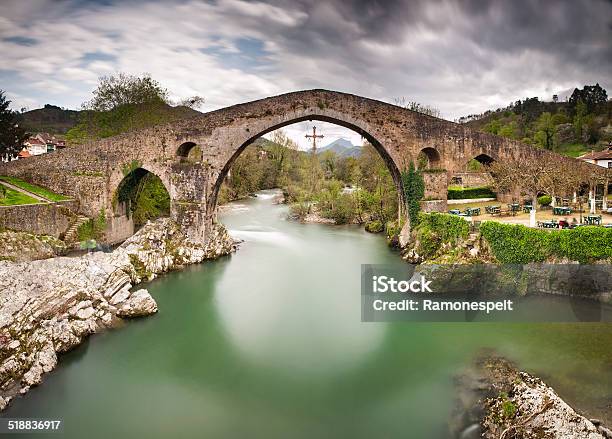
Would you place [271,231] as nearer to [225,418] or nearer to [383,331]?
[383,331]

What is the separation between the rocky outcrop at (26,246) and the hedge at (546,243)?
15.6 meters

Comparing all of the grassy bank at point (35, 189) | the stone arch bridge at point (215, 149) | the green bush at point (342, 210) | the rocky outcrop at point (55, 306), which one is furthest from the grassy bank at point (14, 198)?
the green bush at point (342, 210)

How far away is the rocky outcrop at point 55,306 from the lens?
320 inches

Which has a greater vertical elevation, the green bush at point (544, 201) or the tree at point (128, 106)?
the tree at point (128, 106)

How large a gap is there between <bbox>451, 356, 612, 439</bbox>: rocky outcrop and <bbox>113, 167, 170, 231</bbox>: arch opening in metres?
16.3

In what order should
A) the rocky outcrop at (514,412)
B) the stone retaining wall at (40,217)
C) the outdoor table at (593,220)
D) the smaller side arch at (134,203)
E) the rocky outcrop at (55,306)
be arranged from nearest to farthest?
the rocky outcrop at (514,412), the rocky outcrop at (55,306), the outdoor table at (593,220), the stone retaining wall at (40,217), the smaller side arch at (134,203)

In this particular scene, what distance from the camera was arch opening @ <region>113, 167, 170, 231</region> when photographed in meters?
19.2

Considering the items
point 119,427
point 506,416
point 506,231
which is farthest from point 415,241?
point 119,427

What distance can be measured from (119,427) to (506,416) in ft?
21.1

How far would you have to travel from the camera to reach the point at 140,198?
22.6 metres

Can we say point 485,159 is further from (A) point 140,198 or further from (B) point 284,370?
(A) point 140,198

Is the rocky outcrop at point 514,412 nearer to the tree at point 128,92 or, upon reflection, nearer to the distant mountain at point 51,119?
the tree at point 128,92

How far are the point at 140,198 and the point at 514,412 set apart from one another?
67.6 ft

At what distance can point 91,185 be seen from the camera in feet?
61.1
